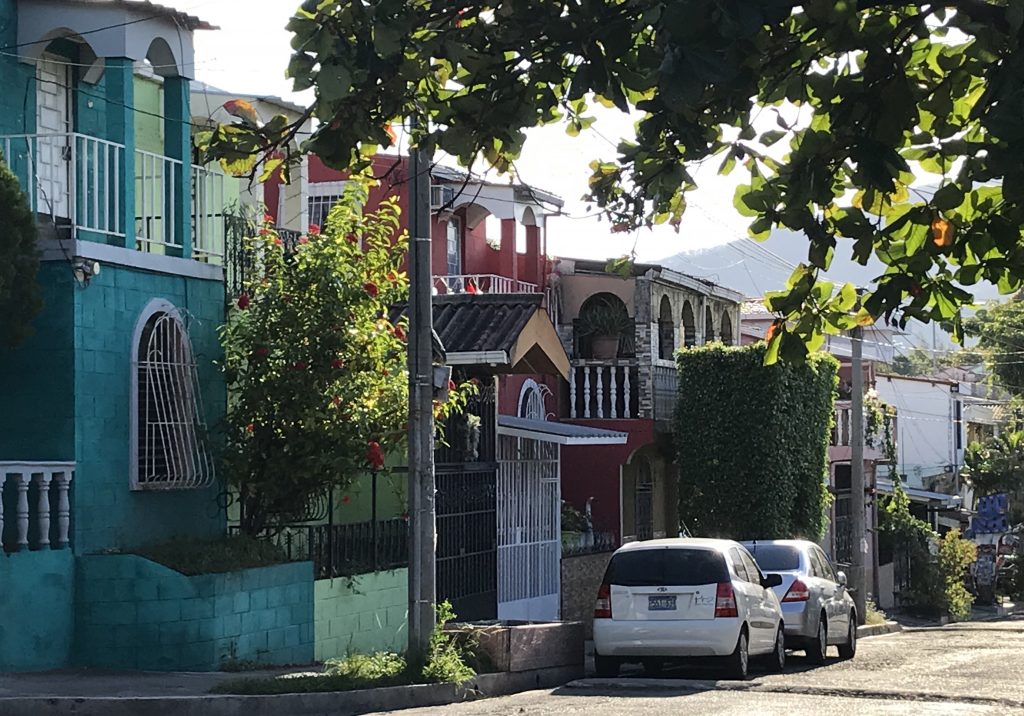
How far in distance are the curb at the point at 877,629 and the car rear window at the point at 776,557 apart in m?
10.1

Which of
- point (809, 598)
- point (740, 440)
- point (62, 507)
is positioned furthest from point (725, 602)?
point (740, 440)

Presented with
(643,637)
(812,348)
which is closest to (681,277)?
(643,637)

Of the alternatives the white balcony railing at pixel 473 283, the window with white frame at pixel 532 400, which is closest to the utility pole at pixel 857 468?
the window with white frame at pixel 532 400

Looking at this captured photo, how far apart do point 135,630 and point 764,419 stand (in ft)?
54.5

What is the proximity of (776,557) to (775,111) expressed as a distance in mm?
13950

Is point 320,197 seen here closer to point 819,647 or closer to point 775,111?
point 819,647

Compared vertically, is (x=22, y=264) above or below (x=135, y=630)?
above

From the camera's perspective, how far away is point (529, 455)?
82.3 feet

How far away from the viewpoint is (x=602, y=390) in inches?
1215

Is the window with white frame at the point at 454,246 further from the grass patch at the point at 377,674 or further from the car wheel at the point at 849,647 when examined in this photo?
the grass patch at the point at 377,674

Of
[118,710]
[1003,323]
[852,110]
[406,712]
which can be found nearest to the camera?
[852,110]

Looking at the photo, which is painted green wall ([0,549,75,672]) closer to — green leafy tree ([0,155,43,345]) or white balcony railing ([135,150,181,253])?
green leafy tree ([0,155,43,345])

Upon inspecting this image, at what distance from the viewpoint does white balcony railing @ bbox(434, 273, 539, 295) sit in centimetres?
2681

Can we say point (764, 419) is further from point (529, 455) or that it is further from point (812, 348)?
point (812, 348)
